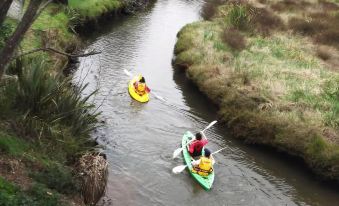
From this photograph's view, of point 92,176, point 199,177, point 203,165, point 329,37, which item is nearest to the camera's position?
point 92,176

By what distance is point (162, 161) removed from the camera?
1652 cm

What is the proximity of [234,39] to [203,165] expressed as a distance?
544 inches

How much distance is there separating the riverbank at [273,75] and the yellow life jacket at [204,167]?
3695 mm

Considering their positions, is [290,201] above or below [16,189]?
below

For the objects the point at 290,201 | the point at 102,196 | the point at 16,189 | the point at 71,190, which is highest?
the point at 16,189

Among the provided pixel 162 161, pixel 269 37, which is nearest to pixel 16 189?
pixel 162 161

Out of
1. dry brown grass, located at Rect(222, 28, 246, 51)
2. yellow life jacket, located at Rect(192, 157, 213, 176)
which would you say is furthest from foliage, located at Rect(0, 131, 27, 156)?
A: dry brown grass, located at Rect(222, 28, 246, 51)

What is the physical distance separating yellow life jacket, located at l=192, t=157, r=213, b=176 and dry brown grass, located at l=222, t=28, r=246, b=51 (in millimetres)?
12349

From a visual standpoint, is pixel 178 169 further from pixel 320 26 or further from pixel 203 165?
pixel 320 26

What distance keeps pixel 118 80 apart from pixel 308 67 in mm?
9764

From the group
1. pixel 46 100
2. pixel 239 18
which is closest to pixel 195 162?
pixel 46 100

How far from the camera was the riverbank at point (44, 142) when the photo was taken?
9234 mm

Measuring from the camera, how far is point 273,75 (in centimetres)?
2253

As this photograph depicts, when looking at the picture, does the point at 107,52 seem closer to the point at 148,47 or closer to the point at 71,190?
the point at 148,47
